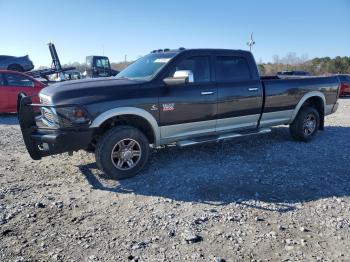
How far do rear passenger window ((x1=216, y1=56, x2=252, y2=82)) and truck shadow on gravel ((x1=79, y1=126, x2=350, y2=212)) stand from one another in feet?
4.70

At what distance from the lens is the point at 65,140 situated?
182 inches

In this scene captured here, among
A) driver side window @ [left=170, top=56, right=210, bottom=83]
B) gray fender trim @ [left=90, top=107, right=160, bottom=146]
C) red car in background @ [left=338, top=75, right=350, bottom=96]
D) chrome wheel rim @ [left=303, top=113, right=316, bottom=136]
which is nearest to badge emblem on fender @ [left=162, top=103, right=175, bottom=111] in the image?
gray fender trim @ [left=90, top=107, right=160, bottom=146]

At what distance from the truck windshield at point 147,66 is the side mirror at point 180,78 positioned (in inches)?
11.0

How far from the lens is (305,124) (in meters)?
7.53

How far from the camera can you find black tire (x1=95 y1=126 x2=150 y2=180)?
4.89m

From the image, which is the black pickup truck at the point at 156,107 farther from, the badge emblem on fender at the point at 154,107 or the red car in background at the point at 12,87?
the red car in background at the point at 12,87

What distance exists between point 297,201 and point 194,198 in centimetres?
134

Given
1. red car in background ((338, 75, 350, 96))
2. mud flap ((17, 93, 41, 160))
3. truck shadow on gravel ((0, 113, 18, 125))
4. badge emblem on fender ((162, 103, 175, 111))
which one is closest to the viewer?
mud flap ((17, 93, 41, 160))

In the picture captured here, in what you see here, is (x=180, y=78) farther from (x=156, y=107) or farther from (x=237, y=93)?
(x=237, y=93)

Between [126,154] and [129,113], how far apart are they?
63 centimetres

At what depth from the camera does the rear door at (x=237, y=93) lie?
602 centimetres

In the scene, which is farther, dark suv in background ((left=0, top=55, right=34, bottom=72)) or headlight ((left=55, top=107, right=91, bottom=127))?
dark suv in background ((left=0, top=55, right=34, bottom=72))

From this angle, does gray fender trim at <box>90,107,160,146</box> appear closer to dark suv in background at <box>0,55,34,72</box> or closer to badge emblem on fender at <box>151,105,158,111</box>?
badge emblem on fender at <box>151,105,158,111</box>

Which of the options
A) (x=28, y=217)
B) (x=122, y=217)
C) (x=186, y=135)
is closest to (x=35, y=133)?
(x=28, y=217)
